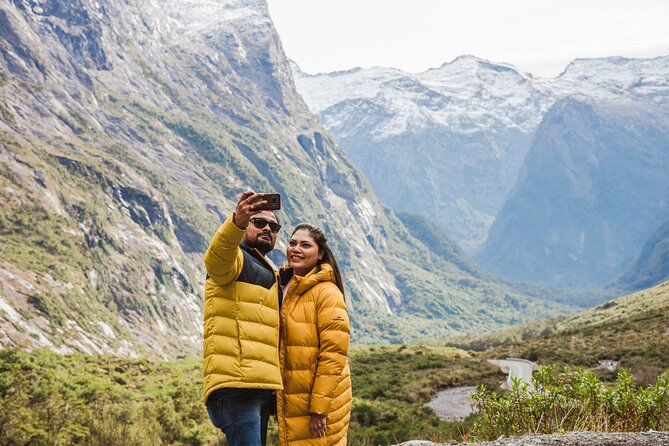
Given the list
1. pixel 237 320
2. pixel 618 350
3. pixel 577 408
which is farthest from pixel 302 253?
pixel 618 350

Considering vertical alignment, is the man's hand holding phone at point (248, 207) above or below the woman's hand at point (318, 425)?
above

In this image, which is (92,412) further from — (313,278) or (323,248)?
(313,278)

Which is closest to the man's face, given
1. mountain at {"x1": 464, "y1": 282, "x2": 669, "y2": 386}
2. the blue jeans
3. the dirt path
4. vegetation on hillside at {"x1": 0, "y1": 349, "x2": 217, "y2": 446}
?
the blue jeans

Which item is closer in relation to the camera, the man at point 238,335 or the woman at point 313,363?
the man at point 238,335

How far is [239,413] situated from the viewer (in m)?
6.60

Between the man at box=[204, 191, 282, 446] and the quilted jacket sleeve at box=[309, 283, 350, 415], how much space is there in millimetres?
456

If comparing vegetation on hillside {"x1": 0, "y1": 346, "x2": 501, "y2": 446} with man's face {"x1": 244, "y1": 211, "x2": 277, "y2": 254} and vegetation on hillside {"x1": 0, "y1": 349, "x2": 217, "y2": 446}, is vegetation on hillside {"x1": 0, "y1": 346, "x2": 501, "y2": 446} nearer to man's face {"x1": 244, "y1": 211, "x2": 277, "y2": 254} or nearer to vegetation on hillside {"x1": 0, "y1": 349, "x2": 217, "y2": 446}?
vegetation on hillside {"x1": 0, "y1": 349, "x2": 217, "y2": 446}

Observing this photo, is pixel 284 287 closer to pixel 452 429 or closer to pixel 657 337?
pixel 452 429

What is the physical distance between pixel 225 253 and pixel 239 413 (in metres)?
1.70

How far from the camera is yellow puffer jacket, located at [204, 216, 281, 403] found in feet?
21.2

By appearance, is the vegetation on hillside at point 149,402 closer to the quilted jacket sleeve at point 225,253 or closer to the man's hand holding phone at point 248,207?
the quilted jacket sleeve at point 225,253

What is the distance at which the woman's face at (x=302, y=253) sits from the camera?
7.35 m

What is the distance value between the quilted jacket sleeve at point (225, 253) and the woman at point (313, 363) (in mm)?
910

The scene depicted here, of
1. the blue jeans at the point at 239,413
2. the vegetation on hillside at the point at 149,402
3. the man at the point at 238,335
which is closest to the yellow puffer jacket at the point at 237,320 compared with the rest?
the man at the point at 238,335
